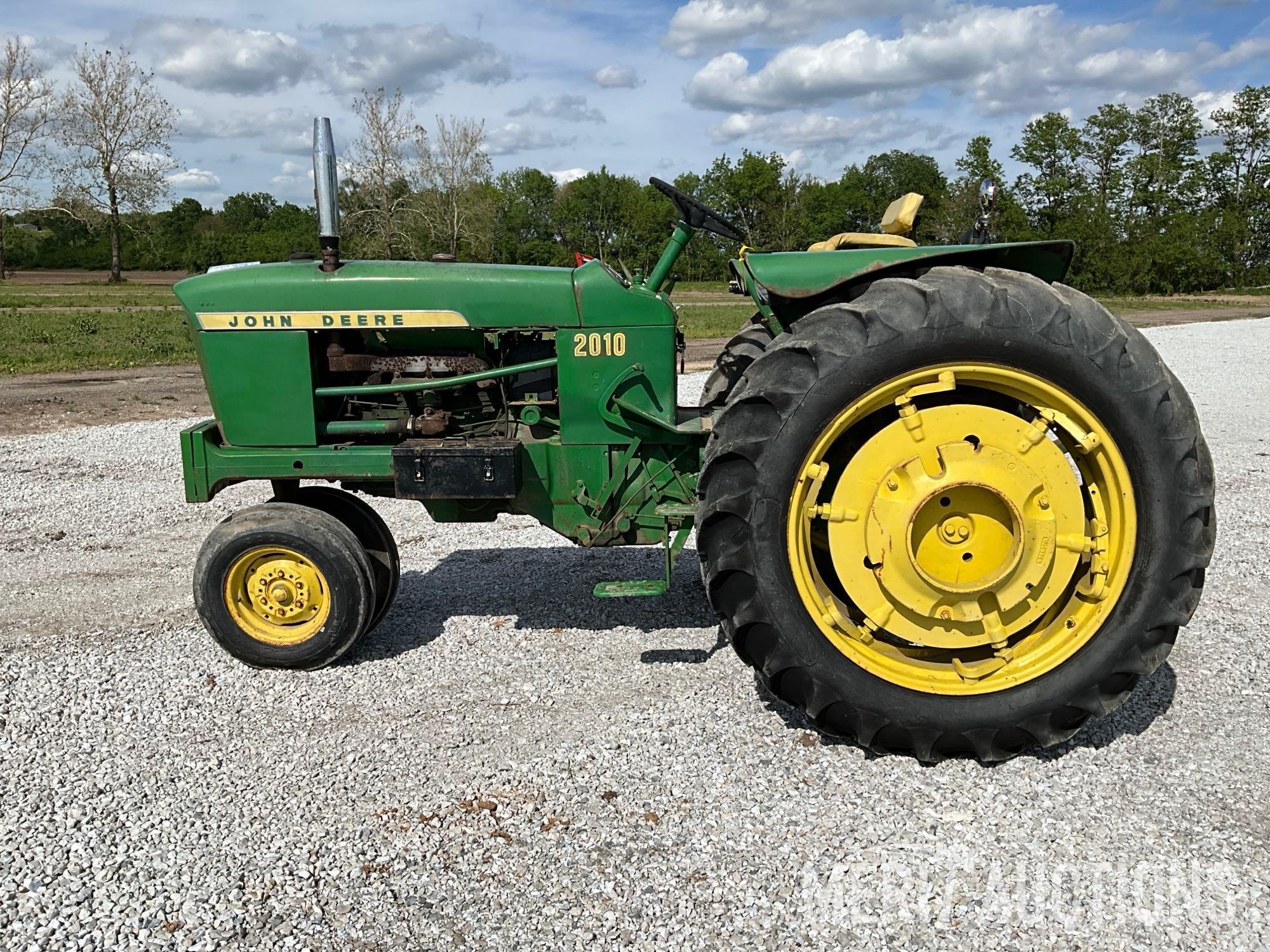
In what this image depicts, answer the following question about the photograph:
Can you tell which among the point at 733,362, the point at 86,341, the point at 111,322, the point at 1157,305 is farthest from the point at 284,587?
the point at 1157,305

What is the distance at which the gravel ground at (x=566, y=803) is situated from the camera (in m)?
2.48

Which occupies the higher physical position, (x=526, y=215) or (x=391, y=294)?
(x=526, y=215)

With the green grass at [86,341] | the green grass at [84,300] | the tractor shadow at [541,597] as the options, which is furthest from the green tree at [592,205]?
the tractor shadow at [541,597]

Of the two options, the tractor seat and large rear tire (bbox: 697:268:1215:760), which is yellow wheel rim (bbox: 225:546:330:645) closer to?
large rear tire (bbox: 697:268:1215:760)

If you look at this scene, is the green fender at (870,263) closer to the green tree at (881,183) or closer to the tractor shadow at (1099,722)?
the tractor shadow at (1099,722)

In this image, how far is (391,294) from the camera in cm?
396

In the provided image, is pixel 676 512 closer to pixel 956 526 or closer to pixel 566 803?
pixel 956 526

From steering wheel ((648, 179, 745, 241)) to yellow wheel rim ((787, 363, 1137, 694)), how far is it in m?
1.42

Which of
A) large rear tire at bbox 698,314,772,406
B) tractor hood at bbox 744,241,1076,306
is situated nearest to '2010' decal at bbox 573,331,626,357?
tractor hood at bbox 744,241,1076,306

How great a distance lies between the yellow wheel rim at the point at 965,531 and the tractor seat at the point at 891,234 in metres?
1.13

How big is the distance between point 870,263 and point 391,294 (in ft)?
6.36

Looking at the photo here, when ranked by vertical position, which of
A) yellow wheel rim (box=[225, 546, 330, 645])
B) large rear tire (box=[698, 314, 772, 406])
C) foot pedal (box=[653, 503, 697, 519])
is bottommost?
yellow wheel rim (box=[225, 546, 330, 645])

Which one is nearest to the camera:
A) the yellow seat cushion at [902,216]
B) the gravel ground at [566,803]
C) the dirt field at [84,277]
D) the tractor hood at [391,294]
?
the gravel ground at [566,803]

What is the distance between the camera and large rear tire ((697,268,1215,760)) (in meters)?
3.02
